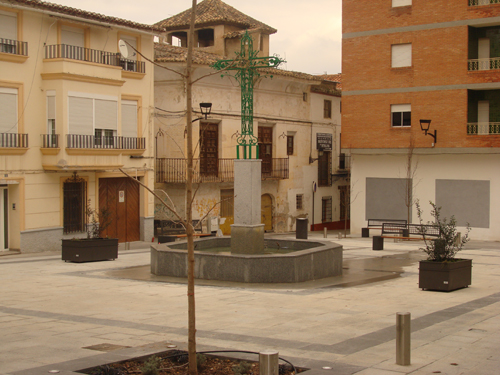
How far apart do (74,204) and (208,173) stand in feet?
29.7

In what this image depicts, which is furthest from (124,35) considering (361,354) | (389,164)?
(361,354)

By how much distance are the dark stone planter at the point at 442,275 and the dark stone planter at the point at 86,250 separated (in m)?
10.1

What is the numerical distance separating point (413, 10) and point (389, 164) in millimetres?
7522

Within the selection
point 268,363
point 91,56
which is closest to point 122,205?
point 91,56

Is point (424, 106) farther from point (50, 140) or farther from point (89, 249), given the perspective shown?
point (89, 249)

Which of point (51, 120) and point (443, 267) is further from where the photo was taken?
point (51, 120)

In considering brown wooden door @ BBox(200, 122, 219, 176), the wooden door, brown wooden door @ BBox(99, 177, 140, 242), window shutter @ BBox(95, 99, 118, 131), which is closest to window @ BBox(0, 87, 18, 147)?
window shutter @ BBox(95, 99, 118, 131)

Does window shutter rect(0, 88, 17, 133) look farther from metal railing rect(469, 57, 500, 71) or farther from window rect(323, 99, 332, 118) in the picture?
window rect(323, 99, 332, 118)

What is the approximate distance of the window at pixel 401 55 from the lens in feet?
104

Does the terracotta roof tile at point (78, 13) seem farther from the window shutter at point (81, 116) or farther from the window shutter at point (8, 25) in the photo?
the window shutter at point (81, 116)

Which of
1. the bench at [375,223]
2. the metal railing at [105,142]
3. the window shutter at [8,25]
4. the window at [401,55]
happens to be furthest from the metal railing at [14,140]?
the window at [401,55]

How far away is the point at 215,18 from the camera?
37.2m

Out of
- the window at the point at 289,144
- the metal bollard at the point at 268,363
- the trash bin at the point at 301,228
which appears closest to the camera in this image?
the metal bollard at the point at 268,363

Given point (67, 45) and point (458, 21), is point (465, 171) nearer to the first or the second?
point (458, 21)
